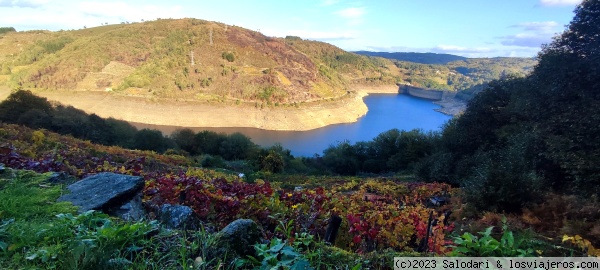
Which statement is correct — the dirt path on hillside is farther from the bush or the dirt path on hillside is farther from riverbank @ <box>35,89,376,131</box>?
the bush

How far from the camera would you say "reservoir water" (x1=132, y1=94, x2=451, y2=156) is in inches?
2393

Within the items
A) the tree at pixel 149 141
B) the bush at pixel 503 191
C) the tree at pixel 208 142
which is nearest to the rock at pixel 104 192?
the bush at pixel 503 191

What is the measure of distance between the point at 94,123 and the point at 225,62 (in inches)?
2553

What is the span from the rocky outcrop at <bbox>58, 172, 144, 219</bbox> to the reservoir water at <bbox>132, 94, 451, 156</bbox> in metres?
40.5

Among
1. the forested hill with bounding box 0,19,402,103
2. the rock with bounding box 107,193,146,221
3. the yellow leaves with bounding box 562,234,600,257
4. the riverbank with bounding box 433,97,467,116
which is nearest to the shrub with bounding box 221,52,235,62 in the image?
the forested hill with bounding box 0,19,402,103

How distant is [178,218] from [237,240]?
816mm

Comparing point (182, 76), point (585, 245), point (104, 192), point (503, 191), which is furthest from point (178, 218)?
point (182, 76)

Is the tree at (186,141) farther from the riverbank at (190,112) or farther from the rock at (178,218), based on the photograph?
the rock at (178,218)

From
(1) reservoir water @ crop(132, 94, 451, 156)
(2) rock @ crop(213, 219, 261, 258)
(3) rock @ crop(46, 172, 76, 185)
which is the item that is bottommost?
(1) reservoir water @ crop(132, 94, 451, 156)

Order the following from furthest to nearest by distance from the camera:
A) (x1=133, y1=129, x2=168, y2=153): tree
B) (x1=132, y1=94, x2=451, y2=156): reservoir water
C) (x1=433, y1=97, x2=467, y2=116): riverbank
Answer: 1. (x1=433, y1=97, x2=467, y2=116): riverbank
2. (x1=132, y1=94, x2=451, y2=156): reservoir water
3. (x1=133, y1=129, x2=168, y2=153): tree

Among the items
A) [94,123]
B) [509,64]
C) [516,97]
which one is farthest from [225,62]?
[509,64]

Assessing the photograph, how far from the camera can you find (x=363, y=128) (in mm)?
76375

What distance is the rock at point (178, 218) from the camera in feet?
8.56

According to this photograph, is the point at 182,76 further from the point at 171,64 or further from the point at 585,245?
the point at 585,245
